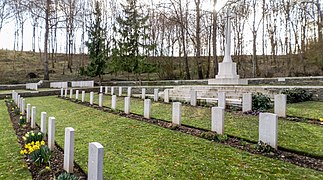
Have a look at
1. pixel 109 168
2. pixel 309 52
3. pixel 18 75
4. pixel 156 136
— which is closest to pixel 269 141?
pixel 156 136

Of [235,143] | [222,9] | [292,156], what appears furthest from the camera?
[222,9]

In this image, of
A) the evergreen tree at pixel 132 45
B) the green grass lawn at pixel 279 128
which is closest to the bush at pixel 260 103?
the green grass lawn at pixel 279 128

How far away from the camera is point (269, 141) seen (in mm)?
5621

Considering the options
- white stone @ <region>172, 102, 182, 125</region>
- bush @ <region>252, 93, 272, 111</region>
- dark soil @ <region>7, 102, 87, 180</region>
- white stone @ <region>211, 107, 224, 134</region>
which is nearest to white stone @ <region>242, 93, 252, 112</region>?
bush @ <region>252, 93, 272, 111</region>

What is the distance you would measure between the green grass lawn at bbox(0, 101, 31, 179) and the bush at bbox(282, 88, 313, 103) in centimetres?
1095

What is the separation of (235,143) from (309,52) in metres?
24.3

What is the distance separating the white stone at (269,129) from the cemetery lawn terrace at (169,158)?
67 centimetres

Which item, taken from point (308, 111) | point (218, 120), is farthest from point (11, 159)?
point (308, 111)

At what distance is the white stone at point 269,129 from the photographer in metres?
5.55

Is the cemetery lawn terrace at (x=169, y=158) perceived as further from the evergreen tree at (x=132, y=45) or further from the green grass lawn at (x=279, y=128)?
the evergreen tree at (x=132, y=45)

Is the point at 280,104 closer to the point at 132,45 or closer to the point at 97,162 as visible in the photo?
the point at 97,162

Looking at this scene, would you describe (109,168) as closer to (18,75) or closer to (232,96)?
(232,96)

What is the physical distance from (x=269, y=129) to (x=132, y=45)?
854 inches

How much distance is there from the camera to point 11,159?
17.8 feet
